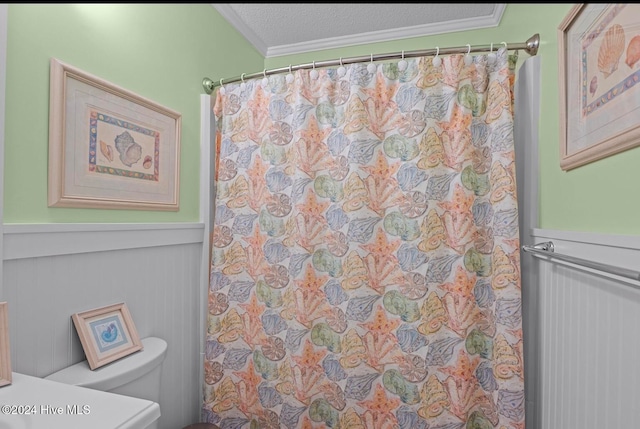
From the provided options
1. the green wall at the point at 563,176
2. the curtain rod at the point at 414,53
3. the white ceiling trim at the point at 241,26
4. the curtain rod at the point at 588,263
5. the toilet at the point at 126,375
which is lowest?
the toilet at the point at 126,375

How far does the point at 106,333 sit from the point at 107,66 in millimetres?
968

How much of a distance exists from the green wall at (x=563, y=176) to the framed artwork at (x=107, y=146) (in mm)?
1469

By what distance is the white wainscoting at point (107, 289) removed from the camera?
112 cm

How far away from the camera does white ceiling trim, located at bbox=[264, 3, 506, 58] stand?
88.0 inches

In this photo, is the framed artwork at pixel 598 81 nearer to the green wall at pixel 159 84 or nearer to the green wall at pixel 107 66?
the green wall at pixel 159 84

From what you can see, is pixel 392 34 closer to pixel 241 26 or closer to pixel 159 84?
pixel 241 26

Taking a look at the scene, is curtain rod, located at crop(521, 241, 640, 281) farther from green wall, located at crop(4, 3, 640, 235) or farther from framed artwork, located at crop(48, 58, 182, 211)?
framed artwork, located at crop(48, 58, 182, 211)

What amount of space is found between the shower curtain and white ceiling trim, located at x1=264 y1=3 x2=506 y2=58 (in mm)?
842

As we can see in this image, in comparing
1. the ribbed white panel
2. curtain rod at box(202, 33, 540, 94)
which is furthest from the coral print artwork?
curtain rod at box(202, 33, 540, 94)

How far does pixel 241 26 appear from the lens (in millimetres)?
2238

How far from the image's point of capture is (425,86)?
159cm

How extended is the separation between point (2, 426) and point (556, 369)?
1514 millimetres

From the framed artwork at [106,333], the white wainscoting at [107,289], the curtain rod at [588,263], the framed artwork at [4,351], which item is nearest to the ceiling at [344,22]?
the white wainscoting at [107,289]

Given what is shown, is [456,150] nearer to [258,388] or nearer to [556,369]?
[556,369]
